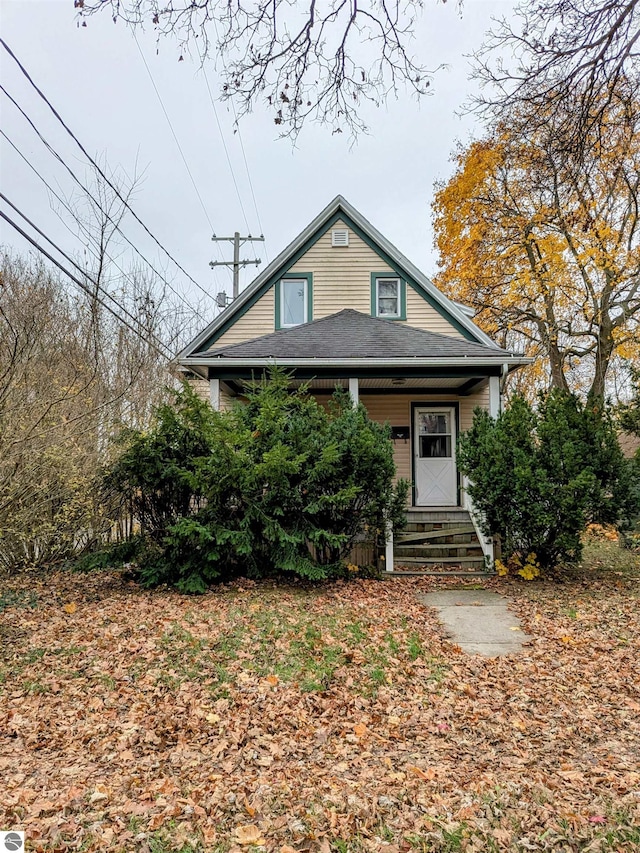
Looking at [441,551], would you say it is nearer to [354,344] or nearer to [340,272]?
[354,344]

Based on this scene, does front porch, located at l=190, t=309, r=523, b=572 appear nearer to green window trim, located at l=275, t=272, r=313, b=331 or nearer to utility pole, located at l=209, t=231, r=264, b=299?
green window trim, located at l=275, t=272, r=313, b=331

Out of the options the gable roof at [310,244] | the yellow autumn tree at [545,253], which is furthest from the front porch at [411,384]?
the yellow autumn tree at [545,253]

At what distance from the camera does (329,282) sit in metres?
12.3

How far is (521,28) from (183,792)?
572 cm

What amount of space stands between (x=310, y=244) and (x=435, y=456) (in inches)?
211

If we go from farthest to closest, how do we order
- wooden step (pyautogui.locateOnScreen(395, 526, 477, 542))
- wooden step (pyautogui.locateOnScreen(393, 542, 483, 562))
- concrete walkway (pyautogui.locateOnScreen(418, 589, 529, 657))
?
wooden step (pyautogui.locateOnScreen(395, 526, 477, 542)), wooden step (pyautogui.locateOnScreen(393, 542, 483, 562)), concrete walkway (pyautogui.locateOnScreen(418, 589, 529, 657))

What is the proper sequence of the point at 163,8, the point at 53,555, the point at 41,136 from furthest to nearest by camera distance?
the point at 53,555
the point at 41,136
the point at 163,8

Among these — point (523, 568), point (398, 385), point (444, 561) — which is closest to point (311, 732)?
point (444, 561)

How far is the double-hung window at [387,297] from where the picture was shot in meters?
12.3

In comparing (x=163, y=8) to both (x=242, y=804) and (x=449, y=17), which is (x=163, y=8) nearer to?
(x=449, y=17)

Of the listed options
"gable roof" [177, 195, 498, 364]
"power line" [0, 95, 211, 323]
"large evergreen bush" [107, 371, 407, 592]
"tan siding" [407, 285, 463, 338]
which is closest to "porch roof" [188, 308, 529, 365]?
"tan siding" [407, 285, 463, 338]

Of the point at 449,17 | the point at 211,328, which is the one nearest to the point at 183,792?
the point at 449,17

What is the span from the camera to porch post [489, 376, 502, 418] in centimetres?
979

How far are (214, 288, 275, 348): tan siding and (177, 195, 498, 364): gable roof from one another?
0.11m
